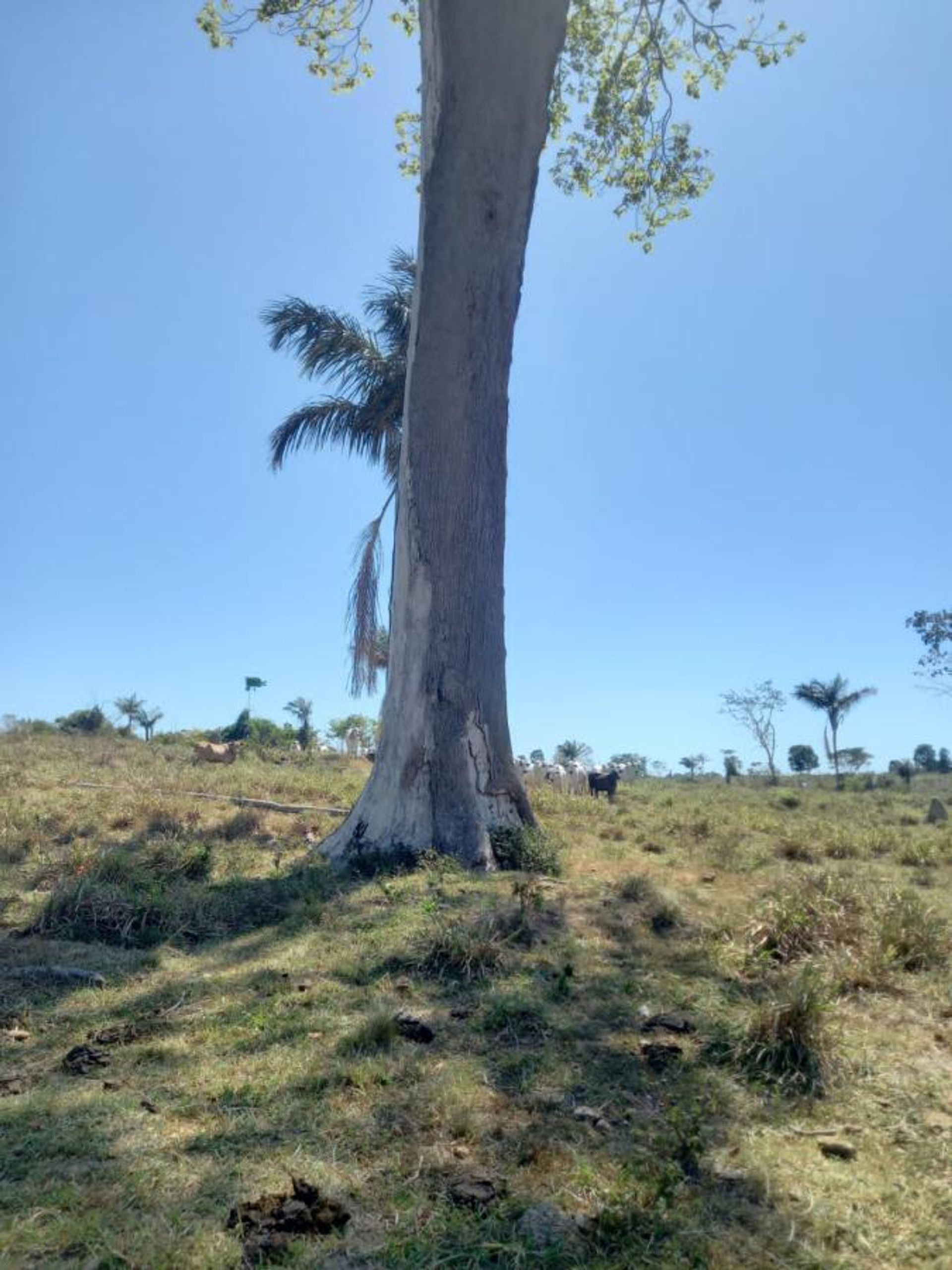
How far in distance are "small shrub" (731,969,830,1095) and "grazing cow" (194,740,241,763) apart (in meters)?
16.4

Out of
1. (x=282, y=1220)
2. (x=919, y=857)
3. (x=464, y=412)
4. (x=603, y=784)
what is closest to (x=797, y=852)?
(x=919, y=857)

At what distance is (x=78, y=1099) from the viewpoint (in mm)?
2947

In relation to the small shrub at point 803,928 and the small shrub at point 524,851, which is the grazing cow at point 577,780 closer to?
the small shrub at point 524,851

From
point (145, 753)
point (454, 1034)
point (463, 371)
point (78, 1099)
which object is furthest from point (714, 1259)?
point (145, 753)

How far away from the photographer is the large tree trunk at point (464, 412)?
23.7 feet

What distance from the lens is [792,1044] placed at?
10.6 ft

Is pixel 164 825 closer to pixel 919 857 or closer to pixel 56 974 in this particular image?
pixel 56 974

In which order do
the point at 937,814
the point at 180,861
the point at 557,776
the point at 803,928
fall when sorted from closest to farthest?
the point at 803,928, the point at 180,861, the point at 937,814, the point at 557,776

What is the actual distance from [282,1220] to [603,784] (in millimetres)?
15084

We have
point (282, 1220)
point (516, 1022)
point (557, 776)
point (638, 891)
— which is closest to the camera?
point (282, 1220)

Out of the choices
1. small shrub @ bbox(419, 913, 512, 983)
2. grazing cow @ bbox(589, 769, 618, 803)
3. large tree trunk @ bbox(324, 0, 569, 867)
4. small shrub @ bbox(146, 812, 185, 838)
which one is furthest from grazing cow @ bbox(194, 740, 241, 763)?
small shrub @ bbox(419, 913, 512, 983)

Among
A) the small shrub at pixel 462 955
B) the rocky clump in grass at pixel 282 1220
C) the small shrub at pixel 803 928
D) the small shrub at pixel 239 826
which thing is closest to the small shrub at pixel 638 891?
the small shrub at pixel 803 928

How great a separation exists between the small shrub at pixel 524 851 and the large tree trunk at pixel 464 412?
144 mm

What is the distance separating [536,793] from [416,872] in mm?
5204
